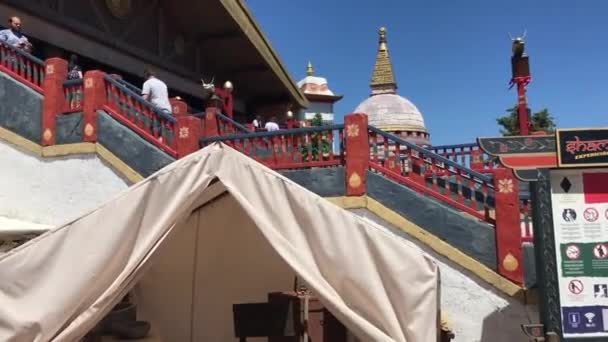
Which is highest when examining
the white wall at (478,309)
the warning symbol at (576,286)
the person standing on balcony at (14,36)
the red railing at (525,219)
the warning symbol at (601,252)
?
the person standing on balcony at (14,36)

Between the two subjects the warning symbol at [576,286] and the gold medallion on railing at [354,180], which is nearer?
the warning symbol at [576,286]

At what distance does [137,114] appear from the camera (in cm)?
827

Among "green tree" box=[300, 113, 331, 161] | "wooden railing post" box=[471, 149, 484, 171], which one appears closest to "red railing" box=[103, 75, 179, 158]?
"green tree" box=[300, 113, 331, 161]

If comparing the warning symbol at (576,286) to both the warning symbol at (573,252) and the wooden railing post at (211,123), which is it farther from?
the wooden railing post at (211,123)

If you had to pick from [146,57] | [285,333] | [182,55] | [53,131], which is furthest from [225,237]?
[182,55]

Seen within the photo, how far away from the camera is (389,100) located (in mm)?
28188

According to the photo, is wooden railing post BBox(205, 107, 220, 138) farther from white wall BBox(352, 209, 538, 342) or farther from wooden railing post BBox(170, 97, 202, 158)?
white wall BBox(352, 209, 538, 342)

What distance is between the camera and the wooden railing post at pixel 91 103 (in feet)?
26.8

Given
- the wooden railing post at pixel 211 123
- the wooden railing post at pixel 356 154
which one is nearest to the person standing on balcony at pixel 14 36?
the wooden railing post at pixel 211 123

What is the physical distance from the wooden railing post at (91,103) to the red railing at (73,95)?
0.49ft

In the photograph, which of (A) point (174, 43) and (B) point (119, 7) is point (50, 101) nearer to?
(B) point (119, 7)

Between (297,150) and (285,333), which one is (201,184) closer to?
(285,333)

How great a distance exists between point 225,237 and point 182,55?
334 inches

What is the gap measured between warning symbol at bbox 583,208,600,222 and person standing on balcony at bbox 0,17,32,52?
762cm
